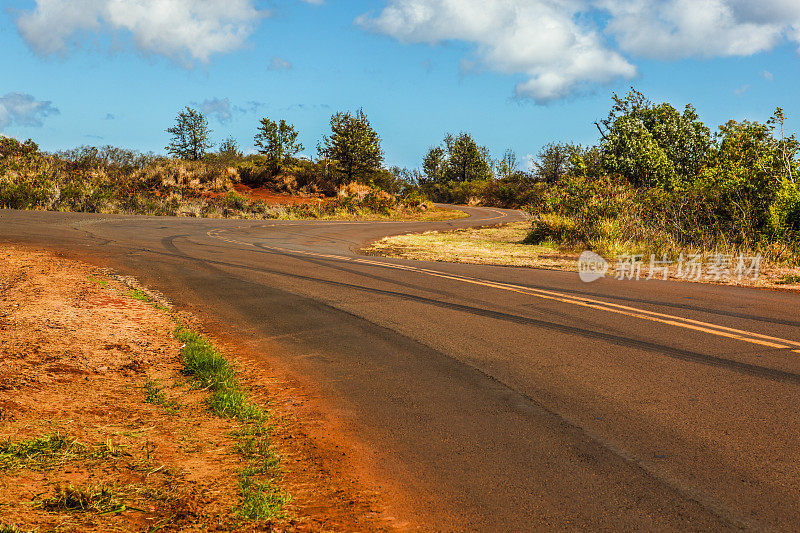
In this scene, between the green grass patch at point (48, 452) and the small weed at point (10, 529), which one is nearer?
the small weed at point (10, 529)

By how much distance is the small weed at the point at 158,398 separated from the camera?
15.3ft

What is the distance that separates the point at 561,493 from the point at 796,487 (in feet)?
4.52

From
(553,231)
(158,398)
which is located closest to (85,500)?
(158,398)

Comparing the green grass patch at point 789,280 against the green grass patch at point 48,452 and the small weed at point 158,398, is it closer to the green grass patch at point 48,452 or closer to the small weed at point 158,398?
the small weed at point 158,398

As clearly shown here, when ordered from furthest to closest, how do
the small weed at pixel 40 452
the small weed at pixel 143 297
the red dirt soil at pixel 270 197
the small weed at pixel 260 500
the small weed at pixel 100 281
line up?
1. the red dirt soil at pixel 270 197
2. the small weed at pixel 100 281
3. the small weed at pixel 143 297
4. the small weed at pixel 40 452
5. the small weed at pixel 260 500

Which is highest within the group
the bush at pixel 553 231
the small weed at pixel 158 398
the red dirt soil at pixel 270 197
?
the red dirt soil at pixel 270 197

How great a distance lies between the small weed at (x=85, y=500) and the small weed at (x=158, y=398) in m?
1.45

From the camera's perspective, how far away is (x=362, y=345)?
264 inches

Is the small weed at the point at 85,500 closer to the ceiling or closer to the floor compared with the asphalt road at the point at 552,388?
closer to the floor

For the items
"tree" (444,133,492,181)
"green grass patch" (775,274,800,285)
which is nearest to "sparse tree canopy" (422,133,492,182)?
"tree" (444,133,492,181)

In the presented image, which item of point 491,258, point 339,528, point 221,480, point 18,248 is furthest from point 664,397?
point 18,248

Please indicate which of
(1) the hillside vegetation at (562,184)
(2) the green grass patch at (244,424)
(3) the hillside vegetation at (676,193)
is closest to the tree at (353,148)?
(1) the hillside vegetation at (562,184)

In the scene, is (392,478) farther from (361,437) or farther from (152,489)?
(152,489)

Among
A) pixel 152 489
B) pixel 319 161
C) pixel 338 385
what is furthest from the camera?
pixel 319 161
